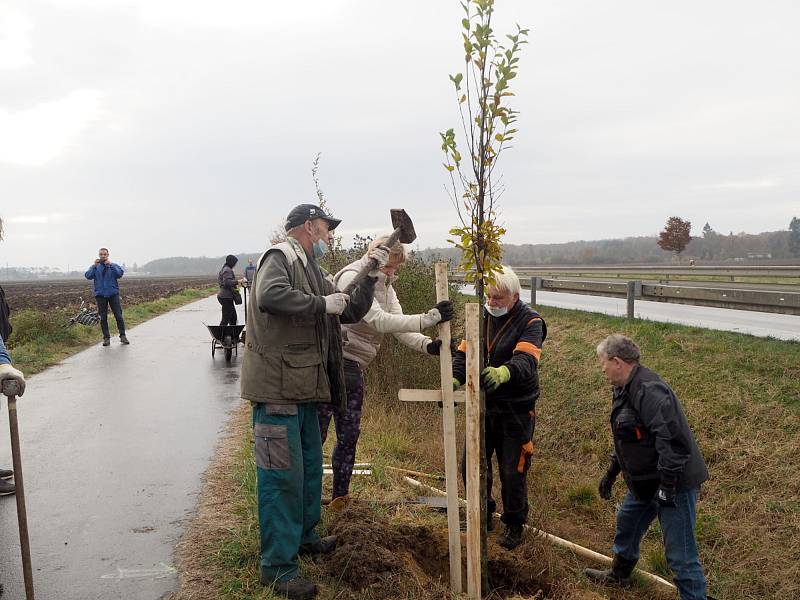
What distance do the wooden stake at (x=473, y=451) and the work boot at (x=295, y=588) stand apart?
0.89 metres

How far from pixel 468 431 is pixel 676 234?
123 feet

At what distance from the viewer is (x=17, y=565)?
4.18 m

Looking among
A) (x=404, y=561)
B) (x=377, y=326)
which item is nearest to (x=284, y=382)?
(x=377, y=326)

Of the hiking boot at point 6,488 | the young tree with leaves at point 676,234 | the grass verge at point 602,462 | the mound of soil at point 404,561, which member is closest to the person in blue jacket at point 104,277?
the grass verge at point 602,462

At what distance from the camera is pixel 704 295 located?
944 cm

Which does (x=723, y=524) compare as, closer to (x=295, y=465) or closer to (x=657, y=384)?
(x=657, y=384)

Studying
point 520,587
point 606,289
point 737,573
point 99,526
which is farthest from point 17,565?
point 606,289

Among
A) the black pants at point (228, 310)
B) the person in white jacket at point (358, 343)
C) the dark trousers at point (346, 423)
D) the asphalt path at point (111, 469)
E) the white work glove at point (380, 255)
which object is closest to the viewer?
the white work glove at point (380, 255)

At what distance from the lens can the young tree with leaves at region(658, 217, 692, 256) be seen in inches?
1454

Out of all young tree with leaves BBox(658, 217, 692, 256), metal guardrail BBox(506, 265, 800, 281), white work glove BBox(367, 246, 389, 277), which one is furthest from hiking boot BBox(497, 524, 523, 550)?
young tree with leaves BBox(658, 217, 692, 256)

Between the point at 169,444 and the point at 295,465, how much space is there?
3941 millimetres

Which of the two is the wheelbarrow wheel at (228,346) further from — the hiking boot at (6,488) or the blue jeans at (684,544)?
the blue jeans at (684,544)

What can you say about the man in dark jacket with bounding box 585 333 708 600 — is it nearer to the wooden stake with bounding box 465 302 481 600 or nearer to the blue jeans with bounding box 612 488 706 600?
the blue jeans with bounding box 612 488 706 600

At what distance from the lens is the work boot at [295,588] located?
3.59 metres
